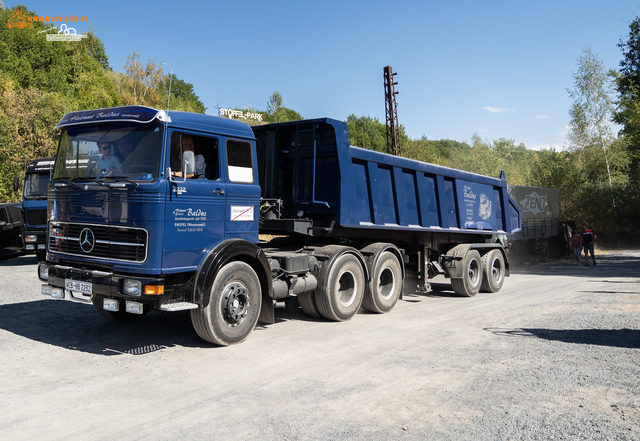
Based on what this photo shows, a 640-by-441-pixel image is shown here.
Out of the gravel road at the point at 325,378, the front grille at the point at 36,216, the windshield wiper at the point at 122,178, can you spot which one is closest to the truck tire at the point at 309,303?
the gravel road at the point at 325,378

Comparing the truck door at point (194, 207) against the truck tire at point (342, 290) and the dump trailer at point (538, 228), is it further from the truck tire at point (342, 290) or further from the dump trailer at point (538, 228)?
the dump trailer at point (538, 228)

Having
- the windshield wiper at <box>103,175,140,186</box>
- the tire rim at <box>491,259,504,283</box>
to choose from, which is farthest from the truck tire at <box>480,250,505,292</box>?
the windshield wiper at <box>103,175,140,186</box>

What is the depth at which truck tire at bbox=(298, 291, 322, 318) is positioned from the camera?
8406mm

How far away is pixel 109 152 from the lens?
6230 millimetres

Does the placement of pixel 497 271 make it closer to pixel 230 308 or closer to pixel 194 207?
pixel 230 308

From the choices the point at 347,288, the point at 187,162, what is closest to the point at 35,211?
the point at 347,288

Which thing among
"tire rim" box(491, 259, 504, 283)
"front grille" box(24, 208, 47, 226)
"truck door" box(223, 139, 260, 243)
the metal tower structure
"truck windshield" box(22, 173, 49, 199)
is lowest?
"tire rim" box(491, 259, 504, 283)

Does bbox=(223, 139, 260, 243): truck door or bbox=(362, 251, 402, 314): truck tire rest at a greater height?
bbox=(223, 139, 260, 243): truck door

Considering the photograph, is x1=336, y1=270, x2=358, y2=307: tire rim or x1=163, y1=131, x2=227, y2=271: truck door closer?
x1=163, y1=131, x2=227, y2=271: truck door

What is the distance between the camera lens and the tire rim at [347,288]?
28.6 ft

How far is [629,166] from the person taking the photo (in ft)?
127

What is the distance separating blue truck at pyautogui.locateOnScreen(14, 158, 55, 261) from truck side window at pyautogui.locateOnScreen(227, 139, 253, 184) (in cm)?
1027

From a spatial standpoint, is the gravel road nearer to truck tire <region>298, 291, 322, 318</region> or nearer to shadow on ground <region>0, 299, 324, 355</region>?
shadow on ground <region>0, 299, 324, 355</region>

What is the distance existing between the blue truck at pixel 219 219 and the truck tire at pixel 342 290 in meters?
0.02
